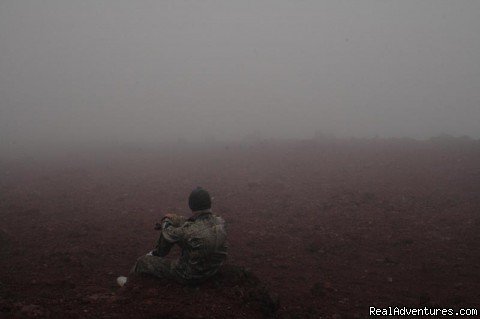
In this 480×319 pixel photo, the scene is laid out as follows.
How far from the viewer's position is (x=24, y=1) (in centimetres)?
9925

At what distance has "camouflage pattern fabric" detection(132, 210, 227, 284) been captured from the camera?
5.43 metres

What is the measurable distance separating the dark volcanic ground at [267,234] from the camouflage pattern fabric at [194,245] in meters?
0.23

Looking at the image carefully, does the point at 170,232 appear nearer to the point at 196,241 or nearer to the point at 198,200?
the point at 196,241

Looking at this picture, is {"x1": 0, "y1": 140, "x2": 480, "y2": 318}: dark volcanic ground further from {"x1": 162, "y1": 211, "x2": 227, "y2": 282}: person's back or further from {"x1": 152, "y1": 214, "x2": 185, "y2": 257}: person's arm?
{"x1": 152, "y1": 214, "x2": 185, "y2": 257}: person's arm

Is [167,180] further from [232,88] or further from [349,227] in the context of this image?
[232,88]

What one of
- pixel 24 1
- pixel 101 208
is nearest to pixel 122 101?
pixel 24 1

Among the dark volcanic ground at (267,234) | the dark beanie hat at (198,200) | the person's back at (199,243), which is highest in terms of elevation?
the dark beanie hat at (198,200)

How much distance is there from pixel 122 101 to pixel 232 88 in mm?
21734

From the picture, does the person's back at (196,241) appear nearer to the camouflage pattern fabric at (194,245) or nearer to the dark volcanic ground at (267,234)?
the camouflage pattern fabric at (194,245)

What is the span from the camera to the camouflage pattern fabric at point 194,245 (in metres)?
5.43

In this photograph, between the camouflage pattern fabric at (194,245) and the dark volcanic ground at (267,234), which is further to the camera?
the dark volcanic ground at (267,234)

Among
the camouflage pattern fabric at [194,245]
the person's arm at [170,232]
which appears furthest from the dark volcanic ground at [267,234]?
the person's arm at [170,232]

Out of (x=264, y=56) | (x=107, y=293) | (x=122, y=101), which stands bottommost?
(x=107, y=293)

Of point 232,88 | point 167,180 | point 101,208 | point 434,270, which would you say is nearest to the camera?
point 434,270
